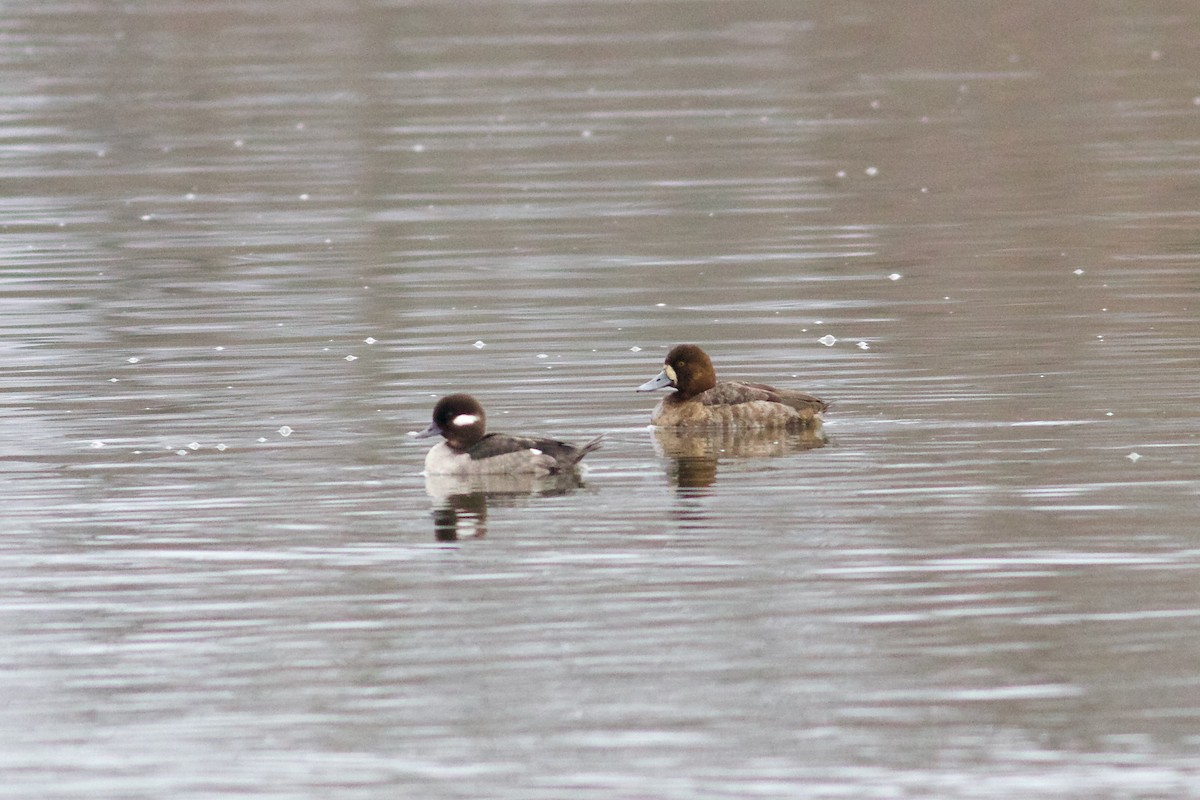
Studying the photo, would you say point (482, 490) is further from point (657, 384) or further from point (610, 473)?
point (657, 384)

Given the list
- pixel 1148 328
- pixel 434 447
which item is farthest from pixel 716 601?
pixel 1148 328

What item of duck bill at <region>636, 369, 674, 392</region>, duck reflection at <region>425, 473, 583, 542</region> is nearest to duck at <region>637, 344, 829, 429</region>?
duck bill at <region>636, 369, 674, 392</region>

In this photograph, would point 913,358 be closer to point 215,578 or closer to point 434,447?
point 434,447

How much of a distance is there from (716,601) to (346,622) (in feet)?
4.88

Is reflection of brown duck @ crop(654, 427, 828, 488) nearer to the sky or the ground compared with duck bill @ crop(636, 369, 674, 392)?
nearer to the ground

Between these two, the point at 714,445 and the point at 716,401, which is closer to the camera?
the point at 714,445

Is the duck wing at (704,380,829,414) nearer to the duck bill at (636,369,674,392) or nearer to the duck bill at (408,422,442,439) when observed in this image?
the duck bill at (636,369,674,392)

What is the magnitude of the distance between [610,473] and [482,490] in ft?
2.39

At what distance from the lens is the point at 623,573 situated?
388 inches

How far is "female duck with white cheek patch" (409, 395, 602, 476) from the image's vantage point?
11969 millimetres

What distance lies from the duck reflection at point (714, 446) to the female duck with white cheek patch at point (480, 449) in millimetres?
559

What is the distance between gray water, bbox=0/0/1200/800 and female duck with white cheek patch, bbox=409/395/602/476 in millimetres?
141

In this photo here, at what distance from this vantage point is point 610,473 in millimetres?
12289

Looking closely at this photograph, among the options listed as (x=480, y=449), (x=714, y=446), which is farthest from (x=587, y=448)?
(x=714, y=446)
